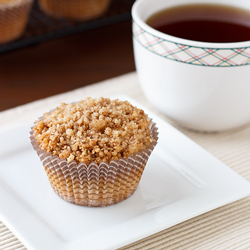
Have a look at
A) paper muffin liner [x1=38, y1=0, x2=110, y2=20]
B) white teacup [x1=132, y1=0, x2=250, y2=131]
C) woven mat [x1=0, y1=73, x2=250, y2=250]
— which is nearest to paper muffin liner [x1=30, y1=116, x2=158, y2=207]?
woven mat [x1=0, y1=73, x2=250, y2=250]

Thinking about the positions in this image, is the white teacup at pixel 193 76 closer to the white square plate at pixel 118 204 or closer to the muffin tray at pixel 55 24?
the white square plate at pixel 118 204

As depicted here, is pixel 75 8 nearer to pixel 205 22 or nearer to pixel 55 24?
pixel 55 24

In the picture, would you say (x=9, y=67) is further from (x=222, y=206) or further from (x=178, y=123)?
(x=222, y=206)

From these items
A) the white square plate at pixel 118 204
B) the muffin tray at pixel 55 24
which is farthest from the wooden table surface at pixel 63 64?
the white square plate at pixel 118 204

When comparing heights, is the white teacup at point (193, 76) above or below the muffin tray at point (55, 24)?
above

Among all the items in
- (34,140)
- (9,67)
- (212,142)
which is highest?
(34,140)

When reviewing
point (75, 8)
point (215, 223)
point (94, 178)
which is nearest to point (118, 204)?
point (94, 178)

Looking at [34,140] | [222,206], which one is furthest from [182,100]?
[34,140]

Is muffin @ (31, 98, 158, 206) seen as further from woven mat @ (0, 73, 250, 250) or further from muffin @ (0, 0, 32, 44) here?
muffin @ (0, 0, 32, 44)
